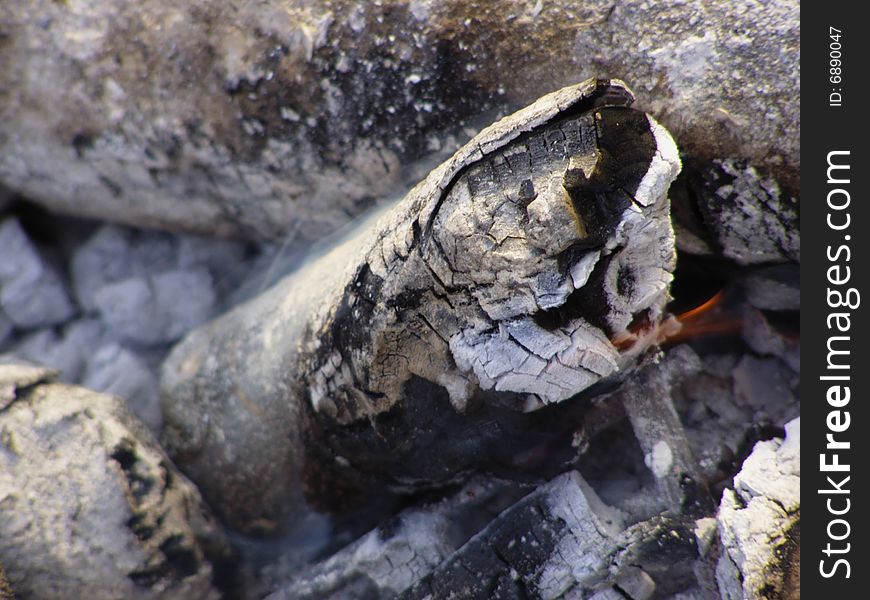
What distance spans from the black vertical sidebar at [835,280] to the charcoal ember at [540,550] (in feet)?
1.09

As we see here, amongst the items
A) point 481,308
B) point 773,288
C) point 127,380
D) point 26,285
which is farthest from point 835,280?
point 26,285

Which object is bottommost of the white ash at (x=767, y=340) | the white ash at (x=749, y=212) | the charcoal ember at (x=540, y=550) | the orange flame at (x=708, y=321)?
the charcoal ember at (x=540, y=550)

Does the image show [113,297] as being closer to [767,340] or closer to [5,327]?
[5,327]

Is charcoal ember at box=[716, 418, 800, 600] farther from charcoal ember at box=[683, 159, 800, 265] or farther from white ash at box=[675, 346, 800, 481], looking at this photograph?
charcoal ember at box=[683, 159, 800, 265]

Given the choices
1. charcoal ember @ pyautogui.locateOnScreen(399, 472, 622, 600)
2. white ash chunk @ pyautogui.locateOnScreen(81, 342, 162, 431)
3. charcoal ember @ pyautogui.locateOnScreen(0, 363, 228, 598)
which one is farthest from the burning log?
white ash chunk @ pyautogui.locateOnScreen(81, 342, 162, 431)

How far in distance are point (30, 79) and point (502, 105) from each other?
4.00 ft

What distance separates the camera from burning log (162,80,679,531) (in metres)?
0.90

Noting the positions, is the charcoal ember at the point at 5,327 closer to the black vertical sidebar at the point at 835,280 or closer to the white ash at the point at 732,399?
the white ash at the point at 732,399

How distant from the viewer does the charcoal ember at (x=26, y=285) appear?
1903 mm

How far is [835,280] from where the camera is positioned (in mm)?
1046

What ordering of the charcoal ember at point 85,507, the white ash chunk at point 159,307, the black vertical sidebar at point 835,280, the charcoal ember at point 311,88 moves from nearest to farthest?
1. the black vertical sidebar at point 835,280
2. the charcoal ember at point 311,88
3. the charcoal ember at point 85,507
4. the white ash chunk at point 159,307

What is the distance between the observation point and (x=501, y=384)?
1.02 m

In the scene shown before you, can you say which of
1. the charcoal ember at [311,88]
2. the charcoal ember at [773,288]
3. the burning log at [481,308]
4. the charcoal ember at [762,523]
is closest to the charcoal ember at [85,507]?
the burning log at [481,308]

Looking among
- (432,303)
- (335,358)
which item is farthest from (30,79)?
(432,303)
